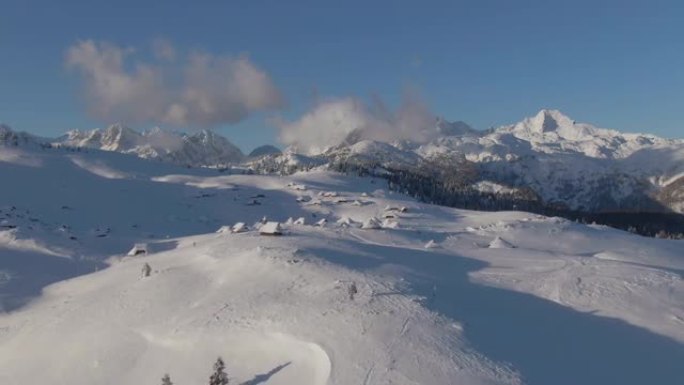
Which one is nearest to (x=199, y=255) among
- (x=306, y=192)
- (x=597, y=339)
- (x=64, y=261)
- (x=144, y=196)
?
(x=64, y=261)

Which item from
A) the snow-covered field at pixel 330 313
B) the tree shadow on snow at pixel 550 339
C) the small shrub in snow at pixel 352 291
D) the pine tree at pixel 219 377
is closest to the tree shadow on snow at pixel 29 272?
the snow-covered field at pixel 330 313

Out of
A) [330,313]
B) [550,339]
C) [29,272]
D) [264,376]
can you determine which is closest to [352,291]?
[330,313]

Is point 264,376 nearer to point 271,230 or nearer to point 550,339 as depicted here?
point 550,339

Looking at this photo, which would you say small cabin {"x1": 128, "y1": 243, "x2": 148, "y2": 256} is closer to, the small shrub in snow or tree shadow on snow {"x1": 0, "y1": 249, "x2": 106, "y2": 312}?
tree shadow on snow {"x1": 0, "y1": 249, "x2": 106, "y2": 312}

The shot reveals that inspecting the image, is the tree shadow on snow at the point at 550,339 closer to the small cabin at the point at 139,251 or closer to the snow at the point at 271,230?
the snow at the point at 271,230

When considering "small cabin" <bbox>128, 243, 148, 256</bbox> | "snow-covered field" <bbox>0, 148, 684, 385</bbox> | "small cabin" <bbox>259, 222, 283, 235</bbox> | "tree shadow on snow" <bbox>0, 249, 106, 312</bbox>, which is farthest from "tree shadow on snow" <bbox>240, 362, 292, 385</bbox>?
"small cabin" <bbox>128, 243, 148, 256</bbox>

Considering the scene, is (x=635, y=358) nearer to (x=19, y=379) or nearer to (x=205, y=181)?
(x=19, y=379)
